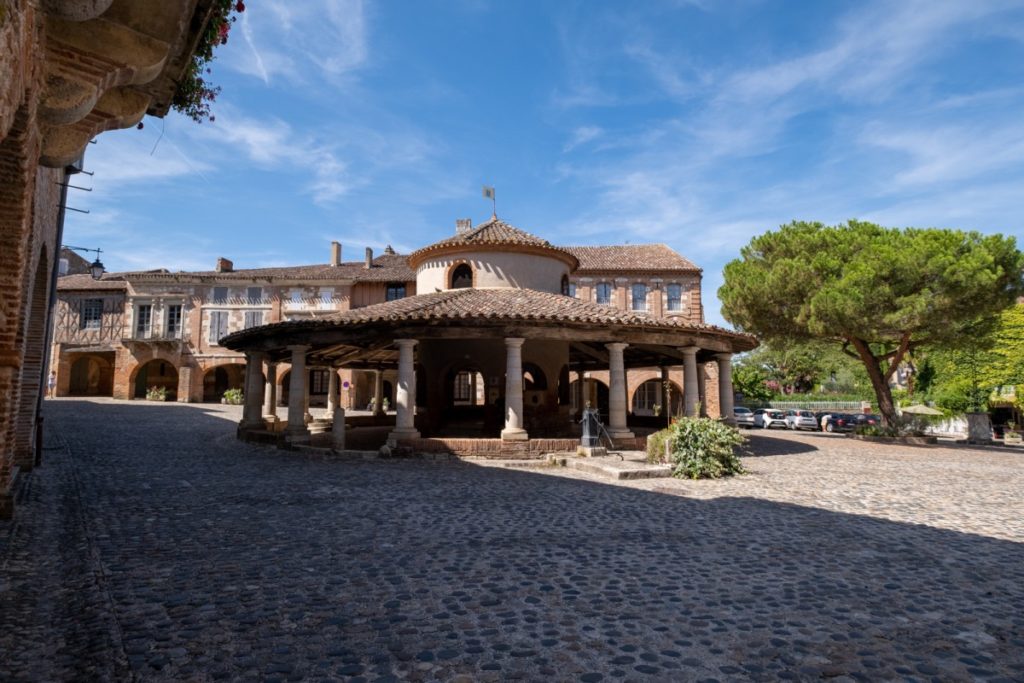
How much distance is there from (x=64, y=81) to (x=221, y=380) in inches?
1575

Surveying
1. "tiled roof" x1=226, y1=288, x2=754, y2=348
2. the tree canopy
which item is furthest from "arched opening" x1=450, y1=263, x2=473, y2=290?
the tree canopy

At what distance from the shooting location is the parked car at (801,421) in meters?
32.9

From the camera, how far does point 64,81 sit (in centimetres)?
414

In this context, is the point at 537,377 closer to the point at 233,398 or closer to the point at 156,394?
the point at 233,398

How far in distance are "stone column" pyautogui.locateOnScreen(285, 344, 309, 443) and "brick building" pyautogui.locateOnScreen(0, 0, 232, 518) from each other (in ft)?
30.5

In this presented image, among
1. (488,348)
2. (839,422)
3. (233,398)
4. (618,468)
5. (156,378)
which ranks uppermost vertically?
(488,348)

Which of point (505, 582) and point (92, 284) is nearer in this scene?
point (505, 582)

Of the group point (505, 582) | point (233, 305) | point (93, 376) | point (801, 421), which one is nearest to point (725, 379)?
point (505, 582)

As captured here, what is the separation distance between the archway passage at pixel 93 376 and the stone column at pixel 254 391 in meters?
30.9

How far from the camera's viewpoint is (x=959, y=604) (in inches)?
179

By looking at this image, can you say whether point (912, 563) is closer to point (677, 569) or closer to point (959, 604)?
point (959, 604)

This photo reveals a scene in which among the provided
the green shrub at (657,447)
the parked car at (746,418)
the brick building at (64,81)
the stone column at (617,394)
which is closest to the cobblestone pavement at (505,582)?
the green shrub at (657,447)

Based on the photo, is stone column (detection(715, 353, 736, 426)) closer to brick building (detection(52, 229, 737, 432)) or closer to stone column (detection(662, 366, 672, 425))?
stone column (detection(662, 366, 672, 425))

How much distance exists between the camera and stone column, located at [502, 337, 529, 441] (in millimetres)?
13516
